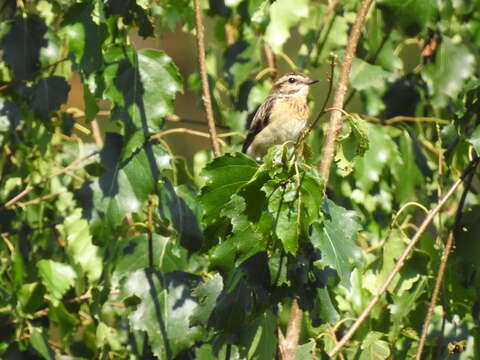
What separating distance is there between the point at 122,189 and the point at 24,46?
1045mm

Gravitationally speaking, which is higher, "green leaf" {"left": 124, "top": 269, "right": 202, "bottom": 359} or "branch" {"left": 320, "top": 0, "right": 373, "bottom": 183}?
"branch" {"left": 320, "top": 0, "right": 373, "bottom": 183}

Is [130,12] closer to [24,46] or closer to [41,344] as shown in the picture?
[24,46]

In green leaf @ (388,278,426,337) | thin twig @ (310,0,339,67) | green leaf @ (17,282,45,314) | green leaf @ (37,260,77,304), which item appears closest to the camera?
green leaf @ (388,278,426,337)

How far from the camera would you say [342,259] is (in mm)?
3443

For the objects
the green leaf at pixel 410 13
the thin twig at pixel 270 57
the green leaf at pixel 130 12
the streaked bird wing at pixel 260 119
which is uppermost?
the green leaf at pixel 130 12

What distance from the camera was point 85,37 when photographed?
4000 millimetres

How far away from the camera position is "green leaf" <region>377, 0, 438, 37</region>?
4426mm

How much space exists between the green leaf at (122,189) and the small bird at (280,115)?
155 cm

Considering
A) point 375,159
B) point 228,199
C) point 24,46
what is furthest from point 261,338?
point 24,46

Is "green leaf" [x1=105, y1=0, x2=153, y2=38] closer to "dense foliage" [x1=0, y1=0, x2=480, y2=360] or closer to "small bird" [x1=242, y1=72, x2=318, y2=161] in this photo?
"dense foliage" [x1=0, y1=0, x2=480, y2=360]

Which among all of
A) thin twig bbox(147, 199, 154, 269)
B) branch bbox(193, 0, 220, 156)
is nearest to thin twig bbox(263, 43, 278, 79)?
thin twig bbox(147, 199, 154, 269)

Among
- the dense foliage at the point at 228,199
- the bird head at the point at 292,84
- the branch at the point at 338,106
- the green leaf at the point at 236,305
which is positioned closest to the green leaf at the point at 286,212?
the dense foliage at the point at 228,199

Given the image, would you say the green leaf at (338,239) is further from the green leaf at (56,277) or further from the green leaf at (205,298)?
the green leaf at (56,277)

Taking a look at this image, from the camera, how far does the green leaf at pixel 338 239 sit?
11.1 ft
